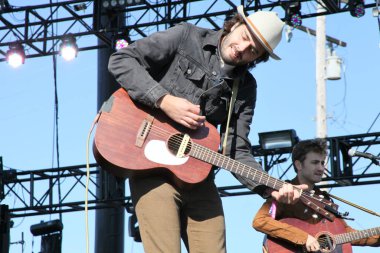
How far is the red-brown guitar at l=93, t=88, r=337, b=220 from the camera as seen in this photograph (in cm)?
491

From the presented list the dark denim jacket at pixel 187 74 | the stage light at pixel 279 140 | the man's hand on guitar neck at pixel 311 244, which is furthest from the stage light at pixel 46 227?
the dark denim jacket at pixel 187 74

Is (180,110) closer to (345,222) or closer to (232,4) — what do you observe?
(345,222)

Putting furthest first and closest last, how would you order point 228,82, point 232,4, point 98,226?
1. point 98,226
2. point 232,4
3. point 228,82

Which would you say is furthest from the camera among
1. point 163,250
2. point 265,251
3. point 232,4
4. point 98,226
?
point 98,226

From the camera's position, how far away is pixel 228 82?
520 cm

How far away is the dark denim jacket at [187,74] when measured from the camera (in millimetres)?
5008

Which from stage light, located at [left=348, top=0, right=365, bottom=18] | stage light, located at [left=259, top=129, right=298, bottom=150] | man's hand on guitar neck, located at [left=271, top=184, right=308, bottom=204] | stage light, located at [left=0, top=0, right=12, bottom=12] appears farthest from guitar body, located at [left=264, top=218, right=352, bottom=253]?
stage light, located at [left=0, top=0, right=12, bottom=12]

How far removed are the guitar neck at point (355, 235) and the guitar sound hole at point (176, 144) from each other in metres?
2.43

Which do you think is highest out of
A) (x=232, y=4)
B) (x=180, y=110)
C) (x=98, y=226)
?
(x=232, y=4)

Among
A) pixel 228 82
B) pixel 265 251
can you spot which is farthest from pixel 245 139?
pixel 265 251

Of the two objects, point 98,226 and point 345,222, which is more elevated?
point 98,226

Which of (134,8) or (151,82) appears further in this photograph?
(134,8)

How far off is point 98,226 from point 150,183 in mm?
12377

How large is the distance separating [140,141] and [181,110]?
0.28 m
